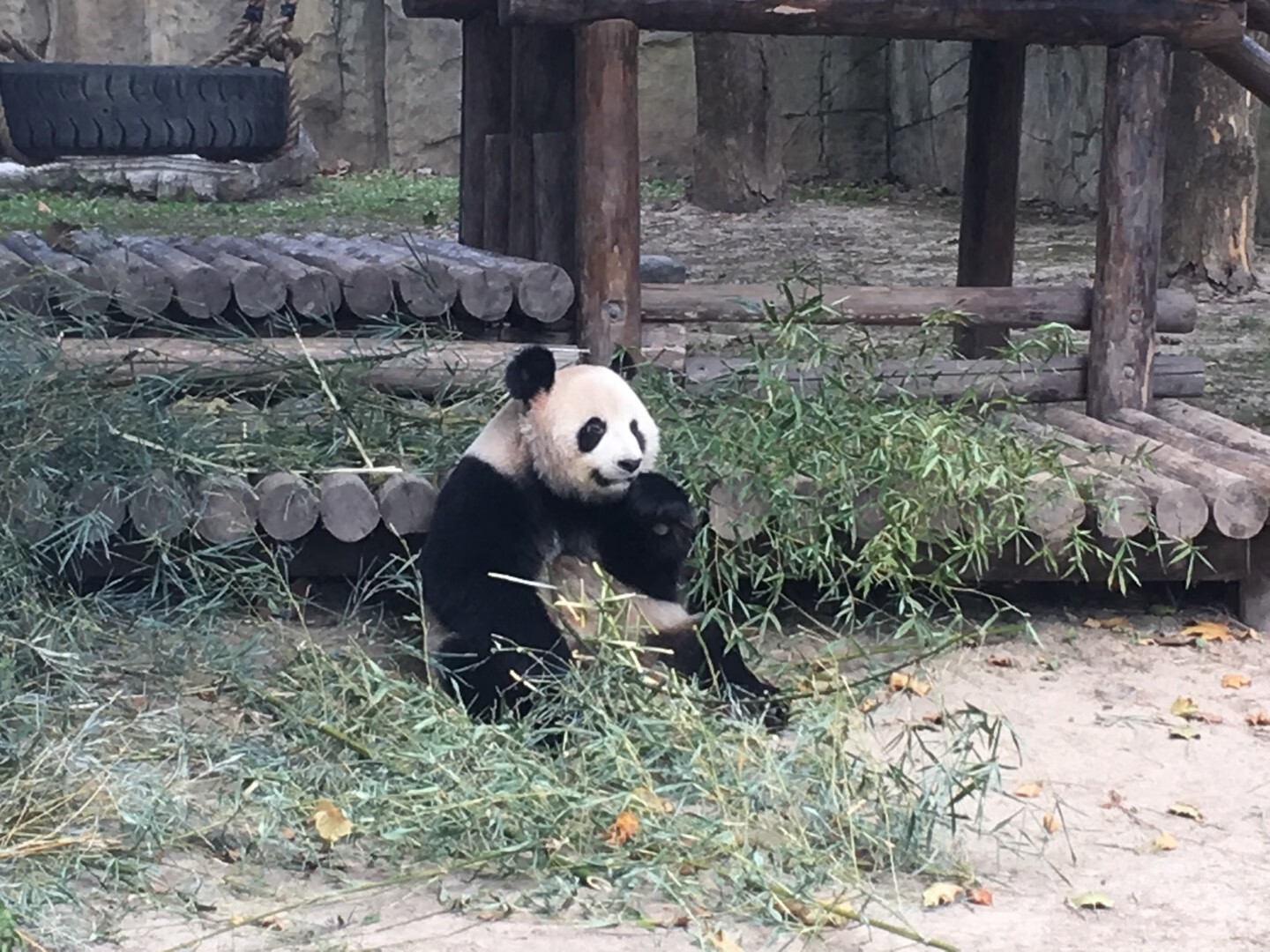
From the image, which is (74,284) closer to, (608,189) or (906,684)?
(608,189)

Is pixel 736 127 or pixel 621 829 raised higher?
pixel 736 127

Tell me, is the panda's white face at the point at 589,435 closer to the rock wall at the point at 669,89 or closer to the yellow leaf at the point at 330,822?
the yellow leaf at the point at 330,822

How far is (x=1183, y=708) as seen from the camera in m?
3.73

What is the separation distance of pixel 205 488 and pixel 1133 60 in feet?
9.41

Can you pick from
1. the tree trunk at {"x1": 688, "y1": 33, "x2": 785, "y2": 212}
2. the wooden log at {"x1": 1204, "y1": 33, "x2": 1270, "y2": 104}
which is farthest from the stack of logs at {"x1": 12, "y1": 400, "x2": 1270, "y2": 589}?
the tree trunk at {"x1": 688, "y1": 33, "x2": 785, "y2": 212}

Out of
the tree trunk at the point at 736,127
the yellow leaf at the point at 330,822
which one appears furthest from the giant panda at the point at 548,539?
the tree trunk at the point at 736,127

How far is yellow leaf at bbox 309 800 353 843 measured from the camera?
288cm

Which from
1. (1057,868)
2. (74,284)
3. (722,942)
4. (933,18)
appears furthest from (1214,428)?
(74,284)

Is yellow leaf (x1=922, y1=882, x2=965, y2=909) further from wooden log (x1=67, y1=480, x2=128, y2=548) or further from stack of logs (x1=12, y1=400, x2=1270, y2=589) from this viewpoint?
wooden log (x1=67, y1=480, x2=128, y2=548)

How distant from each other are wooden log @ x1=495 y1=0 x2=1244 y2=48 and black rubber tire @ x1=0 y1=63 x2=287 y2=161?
878cm

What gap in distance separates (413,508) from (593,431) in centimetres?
69

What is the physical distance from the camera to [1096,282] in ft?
16.5

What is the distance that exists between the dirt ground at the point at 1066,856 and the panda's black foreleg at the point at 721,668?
0.33 meters

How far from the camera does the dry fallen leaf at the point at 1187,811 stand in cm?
318
